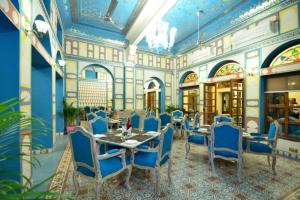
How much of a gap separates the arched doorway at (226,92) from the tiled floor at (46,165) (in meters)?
5.61

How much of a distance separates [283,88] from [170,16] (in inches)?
175

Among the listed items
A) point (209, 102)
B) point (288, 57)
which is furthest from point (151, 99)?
point (288, 57)

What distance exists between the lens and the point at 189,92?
29.5 feet

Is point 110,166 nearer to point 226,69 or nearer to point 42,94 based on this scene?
point 42,94

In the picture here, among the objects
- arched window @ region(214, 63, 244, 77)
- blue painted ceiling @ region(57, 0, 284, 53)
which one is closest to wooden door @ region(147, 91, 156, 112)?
blue painted ceiling @ region(57, 0, 284, 53)

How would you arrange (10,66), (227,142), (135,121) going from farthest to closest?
(135,121), (227,142), (10,66)

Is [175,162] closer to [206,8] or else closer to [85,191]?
[85,191]

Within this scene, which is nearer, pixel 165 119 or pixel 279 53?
pixel 279 53

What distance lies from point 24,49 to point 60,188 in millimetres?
2240

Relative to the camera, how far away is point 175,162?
149 inches

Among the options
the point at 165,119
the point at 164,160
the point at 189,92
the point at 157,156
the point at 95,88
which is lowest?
the point at 164,160

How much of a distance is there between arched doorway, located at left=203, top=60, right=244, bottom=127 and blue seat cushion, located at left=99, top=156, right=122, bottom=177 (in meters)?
4.92

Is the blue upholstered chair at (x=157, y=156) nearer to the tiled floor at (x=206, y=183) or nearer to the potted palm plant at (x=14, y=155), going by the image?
the tiled floor at (x=206, y=183)

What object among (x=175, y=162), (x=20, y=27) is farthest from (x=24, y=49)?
(x=175, y=162)
